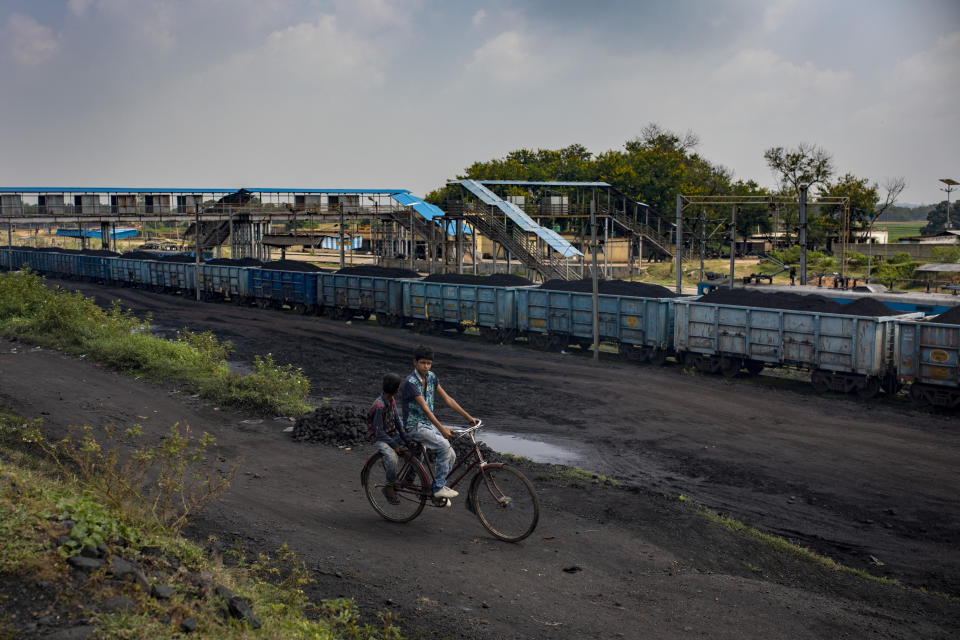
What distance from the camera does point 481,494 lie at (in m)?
8.90

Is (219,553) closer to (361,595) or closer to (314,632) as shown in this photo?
(361,595)

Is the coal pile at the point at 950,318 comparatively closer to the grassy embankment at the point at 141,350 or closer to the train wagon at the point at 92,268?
the grassy embankment at the point at 141,350

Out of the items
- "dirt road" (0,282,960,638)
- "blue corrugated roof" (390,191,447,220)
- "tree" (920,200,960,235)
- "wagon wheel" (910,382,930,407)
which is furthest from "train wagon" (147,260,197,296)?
"tree" (920,200,960,235)

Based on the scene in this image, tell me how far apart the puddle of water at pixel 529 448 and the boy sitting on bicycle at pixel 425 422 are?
5.25 meters

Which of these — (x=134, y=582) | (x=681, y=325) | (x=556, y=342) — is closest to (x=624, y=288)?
(x=556, y=342)

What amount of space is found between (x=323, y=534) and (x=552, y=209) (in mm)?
54172

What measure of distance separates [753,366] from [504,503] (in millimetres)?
14880

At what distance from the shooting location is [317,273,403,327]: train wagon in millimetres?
31906

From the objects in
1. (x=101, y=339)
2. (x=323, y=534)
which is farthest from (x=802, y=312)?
(x=101, y=339)

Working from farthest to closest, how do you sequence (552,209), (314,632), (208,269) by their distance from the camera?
(552,209)
(208,269)
(314,632)

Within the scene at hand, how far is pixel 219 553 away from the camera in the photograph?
25.6ft

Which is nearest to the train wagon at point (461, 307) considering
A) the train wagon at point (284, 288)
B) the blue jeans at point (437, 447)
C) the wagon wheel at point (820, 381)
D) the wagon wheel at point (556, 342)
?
the wagon wheel at point (556, 342)

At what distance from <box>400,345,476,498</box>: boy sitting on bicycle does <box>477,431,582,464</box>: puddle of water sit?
17.2 ft

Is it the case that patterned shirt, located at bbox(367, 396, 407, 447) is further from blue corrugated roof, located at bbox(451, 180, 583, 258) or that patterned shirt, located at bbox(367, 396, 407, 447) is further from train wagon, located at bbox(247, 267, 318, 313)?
blue corrugated roof, located at bbox(451, 180, 583, 258)
